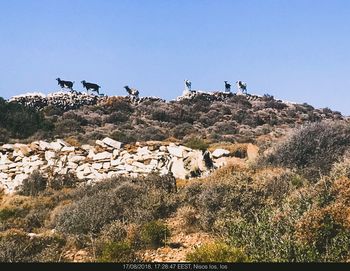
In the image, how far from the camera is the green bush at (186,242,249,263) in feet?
26.2

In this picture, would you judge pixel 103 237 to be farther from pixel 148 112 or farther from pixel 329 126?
pixel 148 112

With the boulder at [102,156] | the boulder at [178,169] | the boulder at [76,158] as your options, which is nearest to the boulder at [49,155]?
the boulder at [76,158]

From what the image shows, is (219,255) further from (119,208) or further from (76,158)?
(76,158)

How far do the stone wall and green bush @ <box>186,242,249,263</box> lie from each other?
10.4 metres

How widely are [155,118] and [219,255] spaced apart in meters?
36.6

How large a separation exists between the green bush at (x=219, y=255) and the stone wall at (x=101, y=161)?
10436 millimetres

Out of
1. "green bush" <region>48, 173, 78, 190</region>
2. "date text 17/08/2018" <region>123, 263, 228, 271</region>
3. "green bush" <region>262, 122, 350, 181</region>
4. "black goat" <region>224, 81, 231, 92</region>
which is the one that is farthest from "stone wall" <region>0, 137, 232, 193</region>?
"black goat" <region>224, 81, 231, 92</region>

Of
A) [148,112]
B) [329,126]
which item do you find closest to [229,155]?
[329,126]

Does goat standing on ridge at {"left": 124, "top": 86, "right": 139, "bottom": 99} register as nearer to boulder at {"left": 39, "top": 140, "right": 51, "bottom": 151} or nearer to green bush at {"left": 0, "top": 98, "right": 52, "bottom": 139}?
green bush at {"left": 0, "top": 98, "right": 52, "bottom": 139}

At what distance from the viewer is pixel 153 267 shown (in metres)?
7.06

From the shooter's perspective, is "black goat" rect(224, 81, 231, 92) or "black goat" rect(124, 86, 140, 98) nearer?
"black goat" rect(124, 86, 140, 98)

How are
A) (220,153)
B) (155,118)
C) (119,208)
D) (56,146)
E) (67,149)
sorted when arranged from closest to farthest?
1. (119,208)
2. (220,153)
3. (67,149)
4. (56,146)
5. (155,118)

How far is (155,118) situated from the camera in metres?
44.3

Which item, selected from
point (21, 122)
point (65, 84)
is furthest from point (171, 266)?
point (65, 84)
